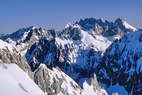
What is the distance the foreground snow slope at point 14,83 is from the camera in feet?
81.6

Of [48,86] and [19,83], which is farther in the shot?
[48,86]

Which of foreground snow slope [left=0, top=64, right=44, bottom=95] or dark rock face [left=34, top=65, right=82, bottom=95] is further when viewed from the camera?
dark rock face [left=34, top=65, right=82, bottom=95]

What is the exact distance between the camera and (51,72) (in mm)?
168250

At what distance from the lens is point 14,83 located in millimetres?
26000

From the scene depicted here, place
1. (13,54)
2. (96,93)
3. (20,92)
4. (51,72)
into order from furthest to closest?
(96,93) → (51,72) → (13,54) → (20,92)

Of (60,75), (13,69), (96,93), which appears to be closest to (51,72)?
(60,75)

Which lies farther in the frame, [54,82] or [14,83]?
[54,82]

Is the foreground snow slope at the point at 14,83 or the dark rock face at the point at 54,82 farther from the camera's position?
the dark rock face at the point at 54,82

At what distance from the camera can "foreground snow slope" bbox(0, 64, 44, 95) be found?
2486cm

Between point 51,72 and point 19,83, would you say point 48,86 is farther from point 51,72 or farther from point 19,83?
point 19,83

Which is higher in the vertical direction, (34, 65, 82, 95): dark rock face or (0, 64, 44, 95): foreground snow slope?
(34, 65, 82, 95): dark rock face

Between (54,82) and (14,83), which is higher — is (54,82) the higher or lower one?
the higher one

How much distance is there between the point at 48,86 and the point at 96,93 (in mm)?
41303

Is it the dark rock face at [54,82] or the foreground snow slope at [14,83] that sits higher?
the dark rock face at [54,82]
